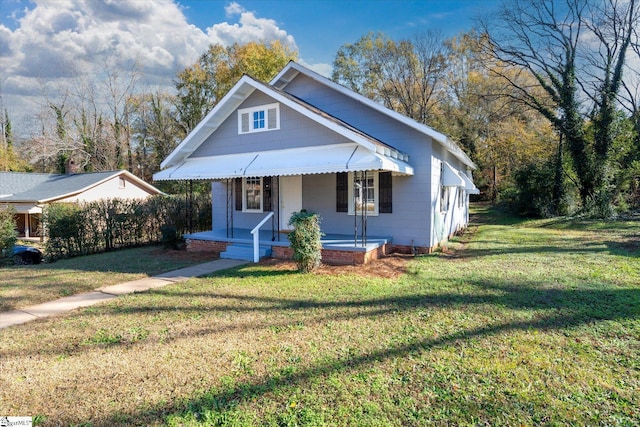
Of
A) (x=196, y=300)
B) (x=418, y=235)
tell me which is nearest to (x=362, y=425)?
(x=196, y=300)

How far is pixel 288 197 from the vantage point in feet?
43.0

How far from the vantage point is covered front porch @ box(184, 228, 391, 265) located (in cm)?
975

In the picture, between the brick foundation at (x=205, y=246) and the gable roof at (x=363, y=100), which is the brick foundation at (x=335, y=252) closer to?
the brick foundation at (x=205, y=246)

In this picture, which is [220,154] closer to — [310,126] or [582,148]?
[310,126]

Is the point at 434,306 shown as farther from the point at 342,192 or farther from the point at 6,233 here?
the point at 6,233

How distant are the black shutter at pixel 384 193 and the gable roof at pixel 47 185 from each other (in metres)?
22.0

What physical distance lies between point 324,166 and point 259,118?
409cm

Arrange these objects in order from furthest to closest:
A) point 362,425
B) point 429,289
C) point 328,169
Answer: point 328,169 → point 429,289 → point 362,425

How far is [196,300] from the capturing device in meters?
6.63

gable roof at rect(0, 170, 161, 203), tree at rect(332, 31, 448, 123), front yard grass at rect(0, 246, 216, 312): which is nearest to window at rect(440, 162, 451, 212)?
front yard grass at rect(0, 246, 216, 312)

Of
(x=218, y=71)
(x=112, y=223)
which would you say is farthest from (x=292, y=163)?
(x=218, y=71)

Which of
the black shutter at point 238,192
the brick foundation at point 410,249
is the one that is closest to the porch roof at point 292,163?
the black shutter at point 238,192

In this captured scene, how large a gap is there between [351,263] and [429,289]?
2.91 metres

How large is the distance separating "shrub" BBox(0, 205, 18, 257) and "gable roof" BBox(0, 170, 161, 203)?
12466 millimetres
